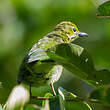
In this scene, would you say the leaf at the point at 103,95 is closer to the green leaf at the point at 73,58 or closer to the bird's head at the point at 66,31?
the green leaf at the point at 73,58

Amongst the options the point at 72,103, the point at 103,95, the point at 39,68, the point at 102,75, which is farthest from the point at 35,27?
the point at 103,95

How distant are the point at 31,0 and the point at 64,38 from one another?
6.27 feet

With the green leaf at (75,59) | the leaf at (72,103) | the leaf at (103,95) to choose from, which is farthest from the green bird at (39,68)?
the leaf at (103,95)

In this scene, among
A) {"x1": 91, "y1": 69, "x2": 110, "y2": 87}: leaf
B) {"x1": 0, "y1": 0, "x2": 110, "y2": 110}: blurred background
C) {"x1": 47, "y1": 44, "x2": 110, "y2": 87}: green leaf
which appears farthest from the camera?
{"x1": 0, "y1": 0, "x2": 110, "y2": 110}: blurred background

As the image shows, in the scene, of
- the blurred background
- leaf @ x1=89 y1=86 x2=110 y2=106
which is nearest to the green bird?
leaf @ x1=89 y1=86 x2=110 y2=106

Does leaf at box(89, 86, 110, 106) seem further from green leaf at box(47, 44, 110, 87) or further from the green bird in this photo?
the green bird

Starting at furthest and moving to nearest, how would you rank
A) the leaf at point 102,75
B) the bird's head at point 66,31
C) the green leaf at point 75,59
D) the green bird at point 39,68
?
the bird's head at point 66,31 < the green bird at point 39,68 < the green leaf at point 75,59 < the leaf at point 102,75

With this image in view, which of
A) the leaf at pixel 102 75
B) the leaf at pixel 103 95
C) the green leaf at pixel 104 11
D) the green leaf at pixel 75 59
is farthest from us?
the green leaf at pixel 104 11

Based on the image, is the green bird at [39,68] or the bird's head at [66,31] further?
the bird's head at [66,31]

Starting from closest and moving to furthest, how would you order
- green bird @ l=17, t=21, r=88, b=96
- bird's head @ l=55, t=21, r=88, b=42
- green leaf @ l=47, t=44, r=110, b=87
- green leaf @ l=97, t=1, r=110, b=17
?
1. green leaf @ l=47, t=44, r=110, b=87
2. green leaf @ l=97, t=1, r=110, b=17
3. green bird @ l=17, t=21, r=88, b=96
4. bird's head @ l=55, t=21, r=88, b=42

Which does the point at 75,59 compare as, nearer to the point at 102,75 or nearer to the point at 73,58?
the point at 73,58

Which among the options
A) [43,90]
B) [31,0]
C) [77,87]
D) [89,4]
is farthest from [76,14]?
[43,90]

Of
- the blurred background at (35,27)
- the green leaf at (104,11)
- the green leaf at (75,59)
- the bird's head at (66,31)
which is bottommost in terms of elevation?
the green leaf at (75,59)

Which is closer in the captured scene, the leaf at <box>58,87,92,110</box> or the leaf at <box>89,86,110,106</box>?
the leaf at <box>89,86,110,106</box>
